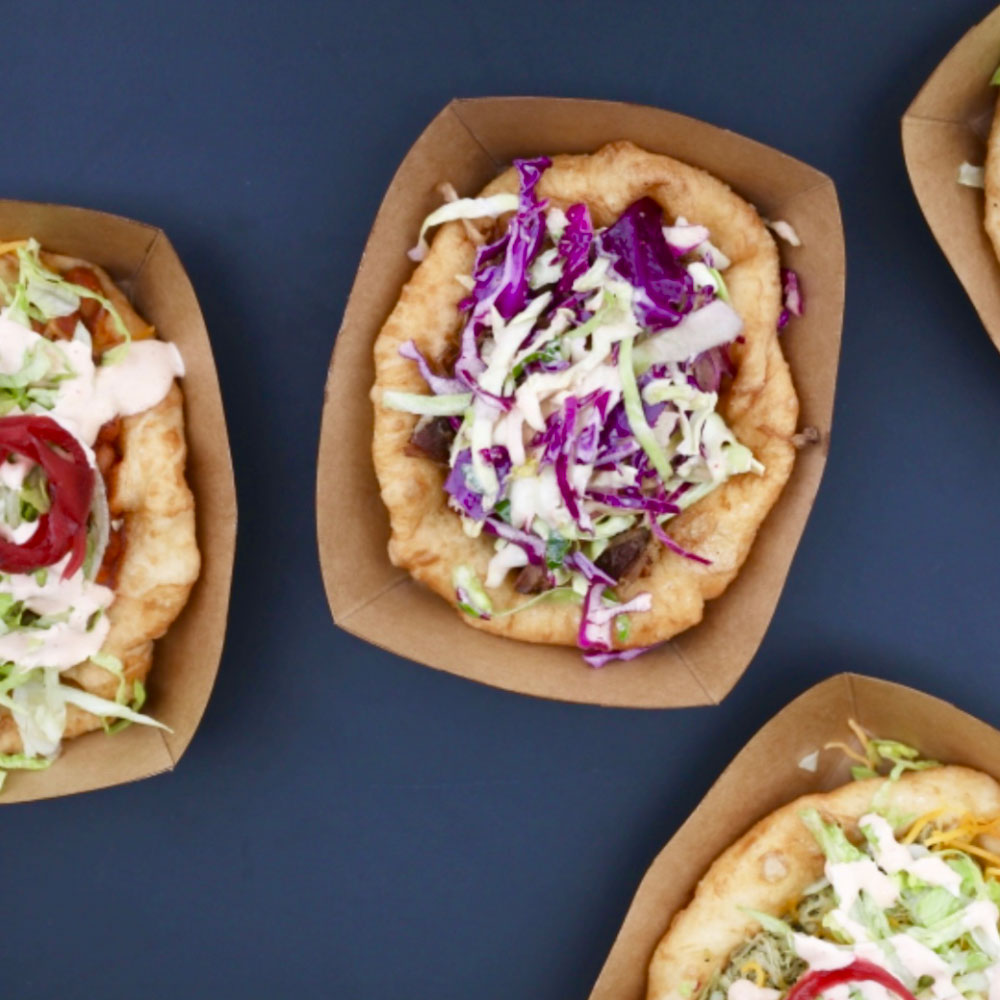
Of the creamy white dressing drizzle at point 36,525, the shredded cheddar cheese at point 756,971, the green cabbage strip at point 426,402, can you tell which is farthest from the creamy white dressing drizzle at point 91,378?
the shredded cheddar cheese at point 756,971

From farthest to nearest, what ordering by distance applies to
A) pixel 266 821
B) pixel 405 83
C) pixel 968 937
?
pixel 266 821 → pixel 405 83 → pixel 968 937

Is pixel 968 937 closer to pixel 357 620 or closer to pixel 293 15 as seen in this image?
pixel 357 620

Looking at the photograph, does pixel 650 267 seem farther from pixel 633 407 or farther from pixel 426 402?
pixel 426 402

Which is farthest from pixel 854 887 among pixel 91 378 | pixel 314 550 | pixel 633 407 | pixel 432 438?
pixel 91 378

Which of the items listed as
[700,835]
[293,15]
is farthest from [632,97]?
[700,835]

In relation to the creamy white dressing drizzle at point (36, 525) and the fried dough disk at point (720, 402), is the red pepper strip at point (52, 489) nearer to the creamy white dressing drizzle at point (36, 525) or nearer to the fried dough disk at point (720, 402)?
the creamy white dressing drizzle at point (36, 525)

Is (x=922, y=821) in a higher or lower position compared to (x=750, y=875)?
higher
